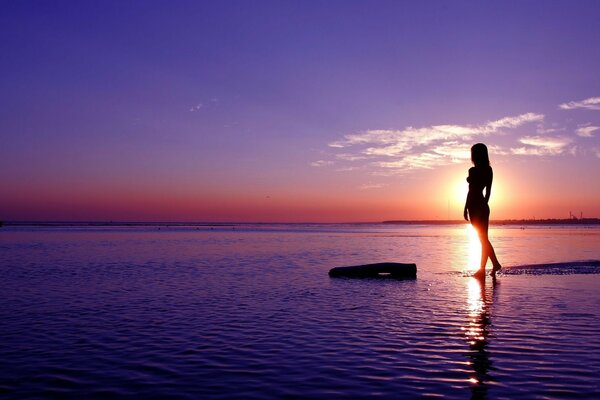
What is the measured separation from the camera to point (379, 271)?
20203 mm

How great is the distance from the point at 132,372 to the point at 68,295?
8753 mm

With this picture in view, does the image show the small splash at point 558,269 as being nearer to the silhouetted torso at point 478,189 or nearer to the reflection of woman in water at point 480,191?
the reflection of woman in water at point 480,191

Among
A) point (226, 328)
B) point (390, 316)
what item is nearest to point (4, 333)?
point (226, 328)

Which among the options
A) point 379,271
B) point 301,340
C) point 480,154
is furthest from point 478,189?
point 301,340

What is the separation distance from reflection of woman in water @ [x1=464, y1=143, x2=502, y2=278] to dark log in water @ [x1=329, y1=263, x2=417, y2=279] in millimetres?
2592

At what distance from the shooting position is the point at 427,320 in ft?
34.6

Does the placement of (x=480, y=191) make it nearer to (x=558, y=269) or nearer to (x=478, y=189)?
(x=478, y=189)

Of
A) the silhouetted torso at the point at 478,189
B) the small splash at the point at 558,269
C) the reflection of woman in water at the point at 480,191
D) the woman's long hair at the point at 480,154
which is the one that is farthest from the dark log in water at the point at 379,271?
the woman's long hair at the point at 480,154

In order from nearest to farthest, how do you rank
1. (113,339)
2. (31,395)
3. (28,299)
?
1. (31,395)
2. (113,339)
3. (28,299)

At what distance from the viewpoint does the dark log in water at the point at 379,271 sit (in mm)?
19672

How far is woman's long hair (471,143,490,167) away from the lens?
19.1 m

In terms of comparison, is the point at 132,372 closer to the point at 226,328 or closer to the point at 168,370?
the point at 168,370

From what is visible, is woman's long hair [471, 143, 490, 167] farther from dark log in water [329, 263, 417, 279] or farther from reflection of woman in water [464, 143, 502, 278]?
dark log in water [329, 263, 417, 279]

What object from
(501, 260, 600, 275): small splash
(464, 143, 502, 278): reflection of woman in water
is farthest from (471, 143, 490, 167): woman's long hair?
(501, 260, 600, 275): small splash
